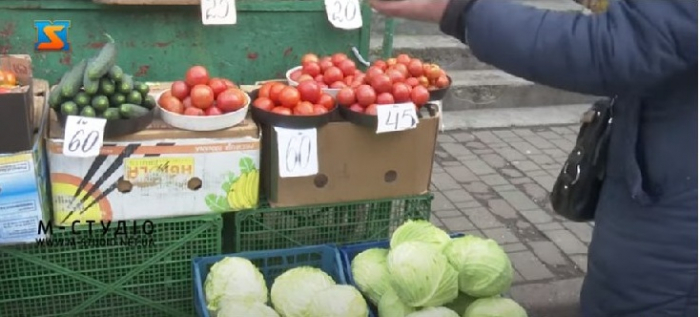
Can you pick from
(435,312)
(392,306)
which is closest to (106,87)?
(392,306)

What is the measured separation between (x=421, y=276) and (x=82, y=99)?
1.27 m

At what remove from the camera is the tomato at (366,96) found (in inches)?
105

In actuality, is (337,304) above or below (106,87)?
below

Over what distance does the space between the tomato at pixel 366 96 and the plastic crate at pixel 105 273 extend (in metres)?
0.70

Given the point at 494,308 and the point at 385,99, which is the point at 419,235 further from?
the point at 385,99

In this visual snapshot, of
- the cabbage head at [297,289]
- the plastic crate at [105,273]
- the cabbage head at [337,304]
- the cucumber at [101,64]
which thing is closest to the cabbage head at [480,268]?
the cabbage head at [337,304]

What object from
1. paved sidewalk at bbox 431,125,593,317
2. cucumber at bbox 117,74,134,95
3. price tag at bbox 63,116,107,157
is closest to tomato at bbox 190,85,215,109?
cucumber at bbox 117,74,134,95

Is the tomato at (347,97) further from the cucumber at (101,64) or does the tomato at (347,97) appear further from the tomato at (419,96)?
the cucumber at (101,64)

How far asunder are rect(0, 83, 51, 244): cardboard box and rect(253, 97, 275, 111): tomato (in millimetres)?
747

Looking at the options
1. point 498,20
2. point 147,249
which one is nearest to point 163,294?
point 147,249

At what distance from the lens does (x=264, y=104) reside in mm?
2695

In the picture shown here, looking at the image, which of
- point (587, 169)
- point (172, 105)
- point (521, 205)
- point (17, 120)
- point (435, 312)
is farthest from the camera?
point (521, 205)

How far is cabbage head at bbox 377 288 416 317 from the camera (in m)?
2.51

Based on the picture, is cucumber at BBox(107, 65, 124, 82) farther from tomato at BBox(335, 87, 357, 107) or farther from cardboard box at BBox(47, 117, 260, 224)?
tomato at BBox(335, 87, 357, 107)
